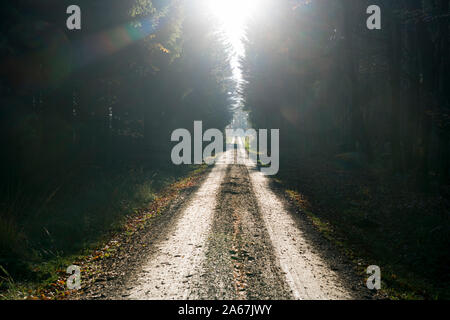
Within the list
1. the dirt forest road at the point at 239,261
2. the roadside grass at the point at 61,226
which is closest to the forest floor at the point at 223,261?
the dirt forest road at the point at 239,261

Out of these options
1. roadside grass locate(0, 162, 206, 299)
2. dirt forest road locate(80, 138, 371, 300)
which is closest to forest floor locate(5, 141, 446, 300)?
dirt forest road locate(80, 138, 371, 300)

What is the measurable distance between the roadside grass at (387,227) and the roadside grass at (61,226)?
565cm

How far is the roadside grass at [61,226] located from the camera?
5316 mm

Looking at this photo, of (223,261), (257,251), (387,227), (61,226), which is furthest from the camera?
(387,227)

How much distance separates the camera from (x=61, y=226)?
755 cm

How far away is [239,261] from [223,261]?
0.32 m

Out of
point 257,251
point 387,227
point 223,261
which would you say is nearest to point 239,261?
point 223,261

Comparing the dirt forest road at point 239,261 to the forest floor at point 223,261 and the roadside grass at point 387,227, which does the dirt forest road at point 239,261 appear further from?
the roadside grass at point 387,227

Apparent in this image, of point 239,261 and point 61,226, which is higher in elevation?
point 61,226

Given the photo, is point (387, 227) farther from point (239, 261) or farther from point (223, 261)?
point (223, 261)

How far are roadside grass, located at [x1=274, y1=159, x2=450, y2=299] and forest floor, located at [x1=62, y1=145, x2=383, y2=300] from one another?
1.91ft

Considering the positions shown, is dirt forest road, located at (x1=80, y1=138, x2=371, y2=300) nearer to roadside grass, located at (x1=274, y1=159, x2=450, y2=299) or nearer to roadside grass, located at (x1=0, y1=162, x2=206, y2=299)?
roadside grass, located at (x1=274, y1=159, x2=450, y2=299)

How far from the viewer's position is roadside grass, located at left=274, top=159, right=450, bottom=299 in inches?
225
